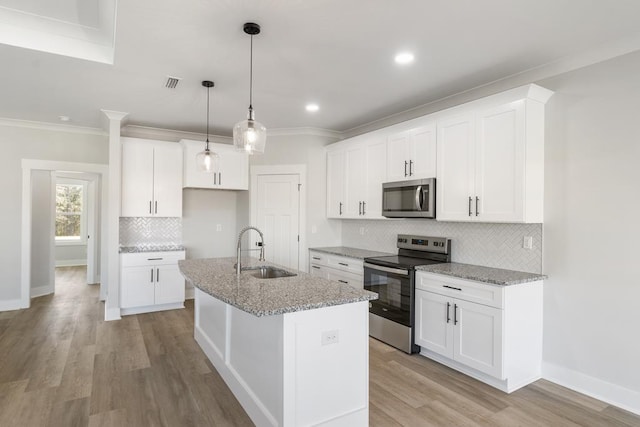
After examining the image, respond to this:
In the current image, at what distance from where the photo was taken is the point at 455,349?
→ 303 centimetres

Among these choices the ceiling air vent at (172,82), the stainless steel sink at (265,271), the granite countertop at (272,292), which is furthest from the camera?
the ceiling air vent at (172,82)

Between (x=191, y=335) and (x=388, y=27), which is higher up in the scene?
(x=388, y=27)

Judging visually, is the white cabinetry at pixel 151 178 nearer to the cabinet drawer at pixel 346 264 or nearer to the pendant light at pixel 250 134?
the cabinet drawer at pixel 346 264

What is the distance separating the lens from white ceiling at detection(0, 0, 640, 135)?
2170 mm

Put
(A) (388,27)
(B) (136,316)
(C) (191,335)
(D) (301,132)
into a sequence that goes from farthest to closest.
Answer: (D) (301,132), (B) (136,316), (C) (191,335), (A) (388,27)

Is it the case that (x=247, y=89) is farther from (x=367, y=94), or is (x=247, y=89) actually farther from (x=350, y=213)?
(x=350, y=213)

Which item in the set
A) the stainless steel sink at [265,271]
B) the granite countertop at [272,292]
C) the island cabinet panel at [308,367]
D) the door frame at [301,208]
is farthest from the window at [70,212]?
the island cabinet panel at [308,367]

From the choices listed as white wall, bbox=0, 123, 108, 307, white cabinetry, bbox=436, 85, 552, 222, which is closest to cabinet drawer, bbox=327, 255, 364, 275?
white cabinetry, bbox=436, 85, 552, 222

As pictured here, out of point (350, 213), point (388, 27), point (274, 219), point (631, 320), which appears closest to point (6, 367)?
point (274, 219)

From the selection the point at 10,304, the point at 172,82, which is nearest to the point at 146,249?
the point at 10,304

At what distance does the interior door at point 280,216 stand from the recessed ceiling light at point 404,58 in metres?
2.59

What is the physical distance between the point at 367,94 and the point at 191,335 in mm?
3219

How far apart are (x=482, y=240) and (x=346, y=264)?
1.61 meters

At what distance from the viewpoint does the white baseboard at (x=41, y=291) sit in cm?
550
